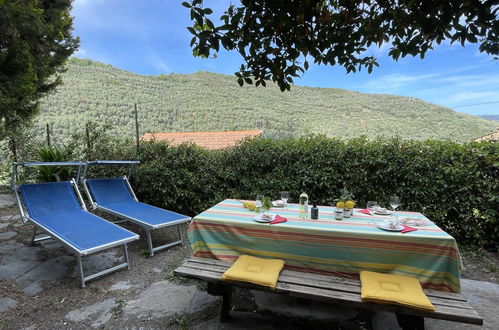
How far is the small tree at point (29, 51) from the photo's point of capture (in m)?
5.14

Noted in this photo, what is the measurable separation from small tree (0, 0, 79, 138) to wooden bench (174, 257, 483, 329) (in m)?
5.04

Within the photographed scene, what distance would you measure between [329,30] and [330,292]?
2.11 m

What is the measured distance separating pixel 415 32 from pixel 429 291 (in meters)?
2.04

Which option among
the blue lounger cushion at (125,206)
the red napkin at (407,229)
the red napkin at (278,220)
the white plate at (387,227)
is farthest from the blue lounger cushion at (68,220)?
the red napkin at (407,229)

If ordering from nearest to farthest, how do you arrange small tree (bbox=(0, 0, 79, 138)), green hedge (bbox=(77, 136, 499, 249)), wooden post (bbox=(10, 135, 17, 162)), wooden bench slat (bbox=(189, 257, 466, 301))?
wooden bench slat (bbox=(189, 257, 466, 301)) → green hedge (bbox=(77, 136, 499, 249)) → small tree (bbox=(0, 0, 79, 138)) → wooden post (bbox=(10, 135, 17, 162))

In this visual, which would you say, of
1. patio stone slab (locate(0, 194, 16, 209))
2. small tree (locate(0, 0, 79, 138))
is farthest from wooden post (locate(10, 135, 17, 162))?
patio stone slab (locate(0, 194, 16, 209))

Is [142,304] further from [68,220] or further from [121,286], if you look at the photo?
[68,220]

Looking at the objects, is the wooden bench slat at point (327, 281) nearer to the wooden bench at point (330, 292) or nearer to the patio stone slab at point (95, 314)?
the wooden bench at point (330, 292)

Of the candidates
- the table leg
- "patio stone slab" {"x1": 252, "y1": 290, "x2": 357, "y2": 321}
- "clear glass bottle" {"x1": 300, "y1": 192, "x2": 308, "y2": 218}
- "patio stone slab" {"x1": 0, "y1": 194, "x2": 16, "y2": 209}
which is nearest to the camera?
the table leg

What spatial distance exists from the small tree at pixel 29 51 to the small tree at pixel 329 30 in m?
4.43

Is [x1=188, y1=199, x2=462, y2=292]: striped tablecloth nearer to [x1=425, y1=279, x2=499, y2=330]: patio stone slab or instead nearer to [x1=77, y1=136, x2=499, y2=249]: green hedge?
[x1=425, y1=279, x2=499, y2=330]: patio stone slab

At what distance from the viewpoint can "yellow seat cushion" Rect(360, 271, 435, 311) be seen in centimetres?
164

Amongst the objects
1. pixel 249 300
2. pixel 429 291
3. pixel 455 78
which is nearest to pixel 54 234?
pixel 249 300

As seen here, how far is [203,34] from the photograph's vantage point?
63.2 inches
